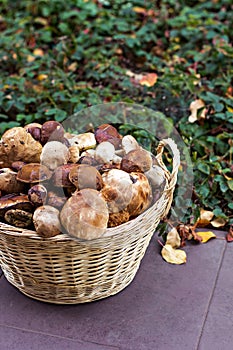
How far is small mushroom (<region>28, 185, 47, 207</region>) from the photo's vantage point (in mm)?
1560

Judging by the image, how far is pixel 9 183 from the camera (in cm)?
165

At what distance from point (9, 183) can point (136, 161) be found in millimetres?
394

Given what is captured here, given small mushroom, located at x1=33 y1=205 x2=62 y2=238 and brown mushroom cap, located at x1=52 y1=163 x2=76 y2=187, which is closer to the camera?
small mushroom, located at x1=33 y1=205 x2=62 y2=238

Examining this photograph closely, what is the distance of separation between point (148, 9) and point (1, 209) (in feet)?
7.67

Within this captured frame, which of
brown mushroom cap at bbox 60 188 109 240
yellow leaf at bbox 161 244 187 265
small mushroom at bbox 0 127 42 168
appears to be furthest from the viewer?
yellow leaf at bbox 161 244 187 265

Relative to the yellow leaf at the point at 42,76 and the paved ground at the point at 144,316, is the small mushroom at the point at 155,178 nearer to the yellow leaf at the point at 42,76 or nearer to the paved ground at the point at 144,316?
the paved ground at the point at 144,316

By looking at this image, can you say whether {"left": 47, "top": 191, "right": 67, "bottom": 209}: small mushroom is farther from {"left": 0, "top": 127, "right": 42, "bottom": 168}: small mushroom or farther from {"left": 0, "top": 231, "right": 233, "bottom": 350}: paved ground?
{"left": 0, "top": 231, "right": 233, "bottom": 350}: paved ground

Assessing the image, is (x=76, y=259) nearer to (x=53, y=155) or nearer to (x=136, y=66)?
(x=53, y=155)

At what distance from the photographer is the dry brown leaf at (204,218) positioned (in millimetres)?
2121

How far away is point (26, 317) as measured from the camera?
5.67ft

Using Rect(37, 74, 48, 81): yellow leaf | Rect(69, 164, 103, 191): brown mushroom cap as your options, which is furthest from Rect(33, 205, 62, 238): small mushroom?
Rect(37, 74, 48, 81): yellow leaf

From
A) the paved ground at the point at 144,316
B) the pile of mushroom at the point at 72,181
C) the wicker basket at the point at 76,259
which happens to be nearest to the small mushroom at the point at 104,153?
the pile of mushroom at the point at 72,181

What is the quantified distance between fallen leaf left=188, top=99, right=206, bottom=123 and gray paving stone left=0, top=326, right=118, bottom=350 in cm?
125

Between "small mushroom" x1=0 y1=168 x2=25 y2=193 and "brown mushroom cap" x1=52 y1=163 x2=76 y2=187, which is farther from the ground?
"brown mushroom cap" x1=52 y1=163 x2=76 y2=187
